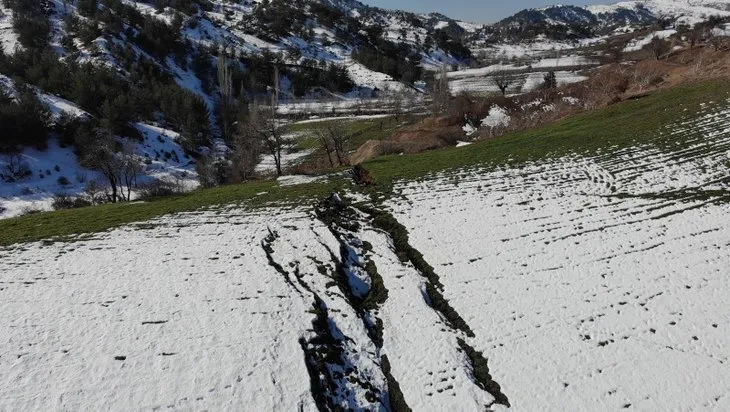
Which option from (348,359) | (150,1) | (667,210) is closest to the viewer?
(348,359)

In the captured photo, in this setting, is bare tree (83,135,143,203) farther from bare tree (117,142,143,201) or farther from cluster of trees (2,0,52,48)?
cluster of trees (2,0,52,48)

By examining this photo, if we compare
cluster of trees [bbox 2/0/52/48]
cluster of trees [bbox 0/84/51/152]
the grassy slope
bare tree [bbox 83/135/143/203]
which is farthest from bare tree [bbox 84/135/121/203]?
cluster of trees [bbox 2/0/52/48]

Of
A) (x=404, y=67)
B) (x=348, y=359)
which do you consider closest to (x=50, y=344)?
(x=348, y=359)

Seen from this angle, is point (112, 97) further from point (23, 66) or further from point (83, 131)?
point (23, 66)

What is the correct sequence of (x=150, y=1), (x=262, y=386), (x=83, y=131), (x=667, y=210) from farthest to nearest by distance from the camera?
(x=150, y=1), (x=83, y=131), (x=667, y=210), (x=262, y=386)

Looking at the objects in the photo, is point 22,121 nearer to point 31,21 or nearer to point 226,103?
point 226,103

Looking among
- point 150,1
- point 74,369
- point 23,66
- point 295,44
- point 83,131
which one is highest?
point 150,1

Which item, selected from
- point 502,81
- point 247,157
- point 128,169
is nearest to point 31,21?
point 128,169
